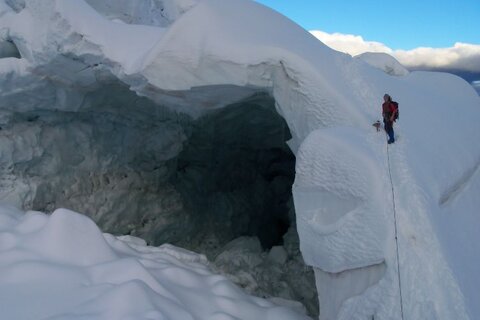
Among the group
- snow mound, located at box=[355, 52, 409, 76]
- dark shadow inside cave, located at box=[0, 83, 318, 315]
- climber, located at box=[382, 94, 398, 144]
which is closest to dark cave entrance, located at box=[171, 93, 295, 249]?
dark shadow inside cave, located at box=[0, 83, 318, 315]

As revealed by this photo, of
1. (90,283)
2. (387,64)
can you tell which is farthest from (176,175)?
(90,283)

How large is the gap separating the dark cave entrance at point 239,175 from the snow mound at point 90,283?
113 inches

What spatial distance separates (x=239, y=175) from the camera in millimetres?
6910

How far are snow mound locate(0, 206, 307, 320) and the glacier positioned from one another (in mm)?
12

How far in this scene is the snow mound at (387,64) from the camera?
5124mm

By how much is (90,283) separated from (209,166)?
13.5 ft

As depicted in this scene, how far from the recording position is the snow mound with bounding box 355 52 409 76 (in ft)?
16.8

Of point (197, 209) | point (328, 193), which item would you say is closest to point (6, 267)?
point (328, 193)

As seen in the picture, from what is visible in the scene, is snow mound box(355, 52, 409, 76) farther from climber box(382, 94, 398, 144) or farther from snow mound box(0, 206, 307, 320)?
snow mound box(0, 206, 307, 320)

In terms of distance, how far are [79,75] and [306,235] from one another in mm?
3077

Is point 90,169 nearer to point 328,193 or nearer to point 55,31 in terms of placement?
point 55,31

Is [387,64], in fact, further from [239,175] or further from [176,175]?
[176,175]

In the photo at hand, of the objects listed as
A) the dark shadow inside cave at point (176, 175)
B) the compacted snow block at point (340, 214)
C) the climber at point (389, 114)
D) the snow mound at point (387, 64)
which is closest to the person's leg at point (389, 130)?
the climber at point (389, 114)

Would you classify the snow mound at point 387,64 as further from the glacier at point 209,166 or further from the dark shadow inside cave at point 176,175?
the dark shadow inside cave at point 176,175
